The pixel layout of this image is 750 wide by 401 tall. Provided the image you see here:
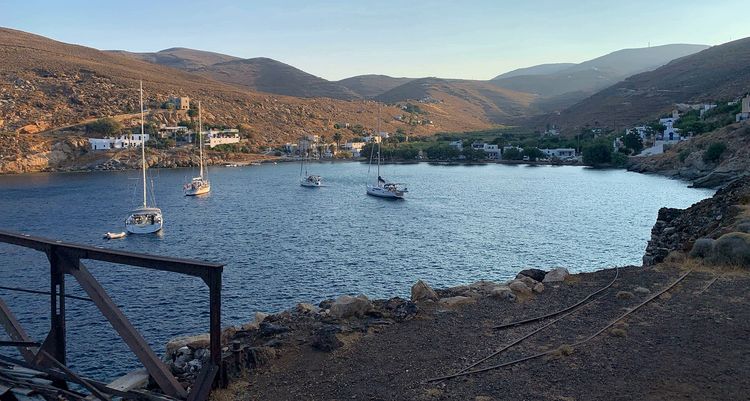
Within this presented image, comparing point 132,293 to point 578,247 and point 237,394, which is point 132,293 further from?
point 578,247

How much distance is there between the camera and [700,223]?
21828 millimetres

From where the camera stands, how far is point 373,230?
128 feet

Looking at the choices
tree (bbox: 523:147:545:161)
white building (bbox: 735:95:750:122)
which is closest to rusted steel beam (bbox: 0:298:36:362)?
white building (bbox: 735:95:750:122)

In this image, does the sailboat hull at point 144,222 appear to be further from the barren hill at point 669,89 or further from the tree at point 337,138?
the barren hill at point 669,89

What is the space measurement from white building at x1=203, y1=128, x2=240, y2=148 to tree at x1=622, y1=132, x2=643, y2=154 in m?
65.3

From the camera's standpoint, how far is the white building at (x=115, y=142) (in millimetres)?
90562

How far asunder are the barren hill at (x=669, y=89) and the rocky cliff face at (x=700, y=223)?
9196cm

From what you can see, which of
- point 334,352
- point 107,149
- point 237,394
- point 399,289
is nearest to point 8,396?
point 237,394

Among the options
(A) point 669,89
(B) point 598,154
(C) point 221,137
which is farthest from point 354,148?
(A) point 669,89

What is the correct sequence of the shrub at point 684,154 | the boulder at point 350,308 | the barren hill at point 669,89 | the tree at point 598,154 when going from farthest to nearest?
the barren hill at point 669,89 < the tree at point 598,154 < the shrub at point 684,154 < the boulder at point 350,308

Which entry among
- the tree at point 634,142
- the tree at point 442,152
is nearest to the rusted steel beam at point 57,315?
the tree at point 634,142

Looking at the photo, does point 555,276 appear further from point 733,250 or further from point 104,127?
point 104,127

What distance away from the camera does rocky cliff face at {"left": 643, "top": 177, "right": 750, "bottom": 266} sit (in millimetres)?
18936

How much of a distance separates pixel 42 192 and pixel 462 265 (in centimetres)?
4603
